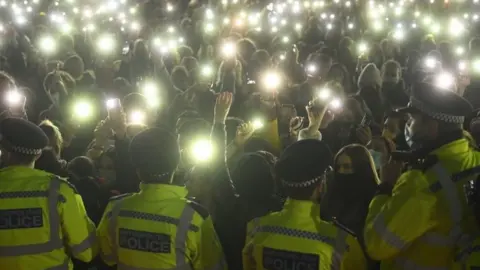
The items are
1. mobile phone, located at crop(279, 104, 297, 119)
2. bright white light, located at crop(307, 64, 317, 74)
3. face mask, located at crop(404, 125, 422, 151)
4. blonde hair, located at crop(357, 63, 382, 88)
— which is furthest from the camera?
bright white light, located at crop(307, 64, 317, 74)

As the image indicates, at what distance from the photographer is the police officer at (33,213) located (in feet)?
12.5

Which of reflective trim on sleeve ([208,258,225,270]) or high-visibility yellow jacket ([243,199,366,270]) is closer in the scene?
high-visibility yellow jacket ([243,199,366,270])

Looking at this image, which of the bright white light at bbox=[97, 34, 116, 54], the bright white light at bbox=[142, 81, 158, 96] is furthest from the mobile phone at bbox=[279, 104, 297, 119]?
the bright white light at bbox=[97, 34, 116, 54]

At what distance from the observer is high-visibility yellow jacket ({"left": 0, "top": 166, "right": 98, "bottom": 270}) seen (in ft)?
12.5

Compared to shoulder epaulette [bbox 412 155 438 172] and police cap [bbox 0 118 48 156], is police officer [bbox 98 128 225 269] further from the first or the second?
shoulder epaulette [bbox 412 155 438 172]

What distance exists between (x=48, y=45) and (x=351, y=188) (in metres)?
9.72

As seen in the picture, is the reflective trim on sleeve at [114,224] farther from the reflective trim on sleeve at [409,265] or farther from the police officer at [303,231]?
the reflective trim on sleeve at [409,265]

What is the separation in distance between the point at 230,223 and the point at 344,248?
49.2 inches

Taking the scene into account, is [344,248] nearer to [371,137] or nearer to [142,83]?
[371,137]

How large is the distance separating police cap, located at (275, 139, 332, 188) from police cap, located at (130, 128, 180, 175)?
0.75 m

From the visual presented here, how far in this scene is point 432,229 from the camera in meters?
3.59

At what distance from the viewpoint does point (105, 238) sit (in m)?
4.02

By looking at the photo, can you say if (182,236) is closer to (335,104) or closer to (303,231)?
(303,231)

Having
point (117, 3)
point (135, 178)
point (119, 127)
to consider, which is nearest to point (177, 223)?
point (135, 178)
